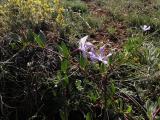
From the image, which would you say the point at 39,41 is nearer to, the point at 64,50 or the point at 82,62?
the point at 64,50

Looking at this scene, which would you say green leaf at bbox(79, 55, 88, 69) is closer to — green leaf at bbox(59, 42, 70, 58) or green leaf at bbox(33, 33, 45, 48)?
green leaf at bbox(59, 42, 70, 58)

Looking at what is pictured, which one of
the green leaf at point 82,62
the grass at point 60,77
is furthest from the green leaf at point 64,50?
the green leaf at point 82,62

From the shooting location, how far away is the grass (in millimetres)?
2867

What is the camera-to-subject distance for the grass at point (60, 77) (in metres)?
2.87

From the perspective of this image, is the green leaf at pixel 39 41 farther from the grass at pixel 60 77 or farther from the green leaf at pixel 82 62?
the green leaf at pixel 82 62

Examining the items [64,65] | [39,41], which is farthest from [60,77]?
[39,41]

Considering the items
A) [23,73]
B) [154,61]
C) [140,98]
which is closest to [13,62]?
[23,73]

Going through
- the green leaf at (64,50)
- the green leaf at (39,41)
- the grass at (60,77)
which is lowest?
the grass at (60,77)

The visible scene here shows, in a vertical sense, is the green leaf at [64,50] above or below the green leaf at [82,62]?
above

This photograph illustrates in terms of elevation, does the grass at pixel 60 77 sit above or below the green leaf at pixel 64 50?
below

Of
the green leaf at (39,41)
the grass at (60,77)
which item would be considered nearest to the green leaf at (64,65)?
the grass at (60,77)

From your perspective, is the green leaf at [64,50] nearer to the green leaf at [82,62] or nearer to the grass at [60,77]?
the grass at [60,77]

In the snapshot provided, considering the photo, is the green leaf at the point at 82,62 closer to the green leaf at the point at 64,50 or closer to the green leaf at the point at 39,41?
the green leaf at the point at 64,50

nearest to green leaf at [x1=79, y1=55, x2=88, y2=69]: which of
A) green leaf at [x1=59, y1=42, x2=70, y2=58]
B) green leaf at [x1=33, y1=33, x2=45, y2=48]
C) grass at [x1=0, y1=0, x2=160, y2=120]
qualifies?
grass at [x1=0, y1=0, x2=160, y2=120]
